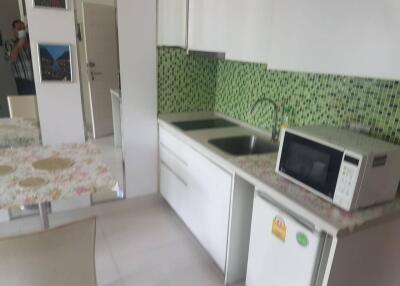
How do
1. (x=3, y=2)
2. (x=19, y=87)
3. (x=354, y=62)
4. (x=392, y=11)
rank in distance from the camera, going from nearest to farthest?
(x=392, y=11)
(x=354, y=62)
(x=3, y=2)
(x=19, y=87)

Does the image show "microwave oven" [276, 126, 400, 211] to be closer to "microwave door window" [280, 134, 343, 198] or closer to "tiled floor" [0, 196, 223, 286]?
"microwave door window" [280, 134, 343, 198]

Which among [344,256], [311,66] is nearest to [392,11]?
[311,66]

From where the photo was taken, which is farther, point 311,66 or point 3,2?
point 3,2

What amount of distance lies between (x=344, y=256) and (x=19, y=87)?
2.37m

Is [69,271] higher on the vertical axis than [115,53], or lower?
lower

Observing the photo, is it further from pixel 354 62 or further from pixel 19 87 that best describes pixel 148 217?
pixel 354 62

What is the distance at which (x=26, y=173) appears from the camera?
155 centimetres

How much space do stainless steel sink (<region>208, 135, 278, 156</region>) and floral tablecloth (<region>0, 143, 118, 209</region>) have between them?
830mm

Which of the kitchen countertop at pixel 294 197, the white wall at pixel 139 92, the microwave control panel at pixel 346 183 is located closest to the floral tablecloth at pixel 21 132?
the white wall at pixel 139 92

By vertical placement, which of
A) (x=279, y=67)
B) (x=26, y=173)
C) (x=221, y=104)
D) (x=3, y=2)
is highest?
(x=3, y=2)

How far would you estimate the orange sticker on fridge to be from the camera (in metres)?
1.35

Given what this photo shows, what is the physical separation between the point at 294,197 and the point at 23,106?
6.81 feet

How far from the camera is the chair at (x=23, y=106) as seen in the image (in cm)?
218

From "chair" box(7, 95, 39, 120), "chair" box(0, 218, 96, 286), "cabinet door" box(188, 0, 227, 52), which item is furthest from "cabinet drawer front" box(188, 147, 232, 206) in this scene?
"chair" box(7, 95, 39, 120)
